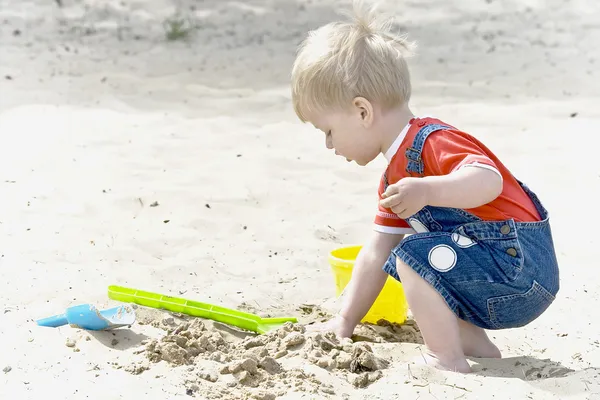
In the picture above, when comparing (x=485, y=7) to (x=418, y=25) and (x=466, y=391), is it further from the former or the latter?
(x=466, y=391)

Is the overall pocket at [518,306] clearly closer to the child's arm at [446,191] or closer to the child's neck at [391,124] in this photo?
the child's arm at [446,191]

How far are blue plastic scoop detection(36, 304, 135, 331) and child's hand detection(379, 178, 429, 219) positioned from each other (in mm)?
908

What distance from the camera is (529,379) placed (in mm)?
2594

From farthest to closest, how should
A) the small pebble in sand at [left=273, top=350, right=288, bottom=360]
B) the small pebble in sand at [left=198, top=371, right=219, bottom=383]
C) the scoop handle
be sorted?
the scoop handle, the small pebble in sand at [left=273, top=350, right=288, bottom=360], the small pebble in sand at [left=198, top=371, right=219, bottom=383]

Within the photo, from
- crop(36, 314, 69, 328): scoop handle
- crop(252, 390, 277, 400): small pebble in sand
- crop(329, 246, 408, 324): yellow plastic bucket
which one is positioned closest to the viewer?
crop(252, 390, 277, 400): small pebble in sand

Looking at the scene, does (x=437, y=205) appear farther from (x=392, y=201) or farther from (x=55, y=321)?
(x=55, y=321)

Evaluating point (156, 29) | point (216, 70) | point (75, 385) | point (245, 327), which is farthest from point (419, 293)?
point (156, 29)

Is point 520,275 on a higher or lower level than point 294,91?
lower

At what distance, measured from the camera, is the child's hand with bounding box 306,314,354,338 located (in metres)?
2.95

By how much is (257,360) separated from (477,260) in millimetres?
699

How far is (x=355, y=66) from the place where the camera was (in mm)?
2686

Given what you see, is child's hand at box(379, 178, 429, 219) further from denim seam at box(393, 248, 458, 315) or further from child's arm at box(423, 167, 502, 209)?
denim seam at box(393, 248, 458, 315)

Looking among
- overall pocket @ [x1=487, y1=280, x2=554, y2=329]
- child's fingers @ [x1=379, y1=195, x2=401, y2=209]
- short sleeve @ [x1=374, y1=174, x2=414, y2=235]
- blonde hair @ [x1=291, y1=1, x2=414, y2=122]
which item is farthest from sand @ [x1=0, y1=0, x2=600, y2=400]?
blonde hair @ [x1=291, y1=1, x2=414, y2=122]

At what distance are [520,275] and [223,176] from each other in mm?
2303
